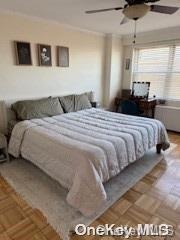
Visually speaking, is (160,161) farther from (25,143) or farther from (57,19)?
(57,19)

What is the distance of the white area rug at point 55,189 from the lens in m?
1.71

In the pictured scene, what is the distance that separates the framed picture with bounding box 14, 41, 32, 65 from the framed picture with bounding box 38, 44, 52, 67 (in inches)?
8.6

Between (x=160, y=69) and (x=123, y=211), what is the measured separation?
3688mm

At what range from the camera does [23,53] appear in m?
3.12

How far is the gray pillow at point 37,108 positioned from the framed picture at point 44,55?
74cm

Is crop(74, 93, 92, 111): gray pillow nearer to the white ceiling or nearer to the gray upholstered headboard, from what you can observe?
the gray upholstered headboard

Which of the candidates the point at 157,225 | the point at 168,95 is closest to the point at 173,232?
the point at 157,225

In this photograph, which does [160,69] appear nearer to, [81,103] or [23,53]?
[81,103]

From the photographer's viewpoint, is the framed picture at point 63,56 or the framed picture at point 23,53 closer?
the framed picture at point 23,53

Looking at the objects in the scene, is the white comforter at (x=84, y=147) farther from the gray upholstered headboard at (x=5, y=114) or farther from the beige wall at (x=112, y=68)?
the beige wall at (x=112, y=68)

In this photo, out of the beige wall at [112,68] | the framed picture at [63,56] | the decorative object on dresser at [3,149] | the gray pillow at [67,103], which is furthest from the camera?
the beige wall at [112,68]

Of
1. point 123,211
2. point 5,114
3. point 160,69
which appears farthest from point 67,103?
point 160,69

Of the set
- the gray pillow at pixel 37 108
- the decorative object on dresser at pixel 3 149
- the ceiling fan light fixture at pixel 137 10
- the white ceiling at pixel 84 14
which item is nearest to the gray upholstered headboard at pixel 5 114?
the gray pillow at pixel 37 108

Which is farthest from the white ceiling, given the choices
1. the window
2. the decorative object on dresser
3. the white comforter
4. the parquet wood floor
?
the parquet wood floor
